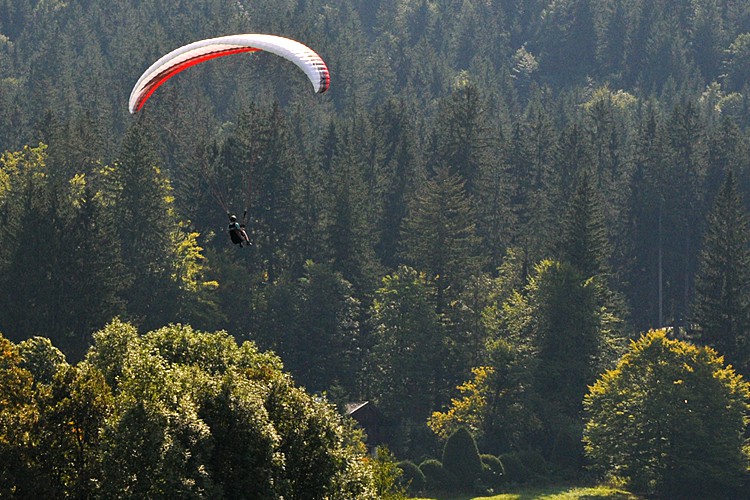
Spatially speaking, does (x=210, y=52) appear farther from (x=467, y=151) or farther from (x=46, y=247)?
(x=467, y=151)

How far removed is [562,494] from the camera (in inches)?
3123

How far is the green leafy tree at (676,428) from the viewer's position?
78.4 meters

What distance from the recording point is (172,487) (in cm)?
3844

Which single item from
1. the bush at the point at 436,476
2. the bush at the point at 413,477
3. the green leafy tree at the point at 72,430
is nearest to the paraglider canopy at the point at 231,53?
the green leafy tree at the point at 72,430

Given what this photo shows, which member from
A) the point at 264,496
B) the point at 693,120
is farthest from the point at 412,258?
the point at 264,496

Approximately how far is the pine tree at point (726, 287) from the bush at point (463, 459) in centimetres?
2357

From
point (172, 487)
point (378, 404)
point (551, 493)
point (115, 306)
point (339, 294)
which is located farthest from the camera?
point (339, 294)

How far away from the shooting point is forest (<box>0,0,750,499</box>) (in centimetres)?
4216

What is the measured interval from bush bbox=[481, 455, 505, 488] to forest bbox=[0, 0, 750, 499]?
126 mm

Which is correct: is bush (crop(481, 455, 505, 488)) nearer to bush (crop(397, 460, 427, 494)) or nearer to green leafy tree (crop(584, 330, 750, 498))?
bush (crop(397, 460, 427, 494))

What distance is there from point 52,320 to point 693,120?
84627 mm

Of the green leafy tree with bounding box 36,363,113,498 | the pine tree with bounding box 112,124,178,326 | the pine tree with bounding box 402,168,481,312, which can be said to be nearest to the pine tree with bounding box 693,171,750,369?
the pine tree with bounding box 402,168,481,312

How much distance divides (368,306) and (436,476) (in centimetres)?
2513

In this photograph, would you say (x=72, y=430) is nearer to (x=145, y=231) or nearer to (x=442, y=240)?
(x=145, y=231)
